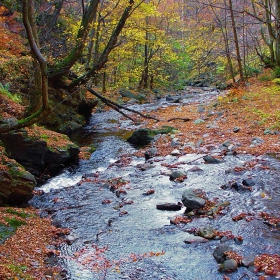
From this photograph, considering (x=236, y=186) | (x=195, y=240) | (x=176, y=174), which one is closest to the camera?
(x=195, y=240)

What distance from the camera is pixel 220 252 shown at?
202 inches

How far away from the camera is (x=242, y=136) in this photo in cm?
1217

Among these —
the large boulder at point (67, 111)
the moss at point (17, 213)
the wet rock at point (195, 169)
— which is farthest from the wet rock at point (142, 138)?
the moss at point (17, 213)

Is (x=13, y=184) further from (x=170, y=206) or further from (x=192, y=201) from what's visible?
(x=192, y=201)

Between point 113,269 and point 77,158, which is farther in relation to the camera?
point 77,158

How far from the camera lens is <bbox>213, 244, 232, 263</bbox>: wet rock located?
16.5 ft

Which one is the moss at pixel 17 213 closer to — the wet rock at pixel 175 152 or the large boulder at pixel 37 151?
the large boulder at pixel 37 151

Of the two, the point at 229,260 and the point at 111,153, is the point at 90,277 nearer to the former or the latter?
the point at 229,260

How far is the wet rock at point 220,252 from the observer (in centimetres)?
503

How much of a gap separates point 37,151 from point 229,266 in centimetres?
683

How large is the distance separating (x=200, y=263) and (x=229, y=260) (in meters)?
0.48

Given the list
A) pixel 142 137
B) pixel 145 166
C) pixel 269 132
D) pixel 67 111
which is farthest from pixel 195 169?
pixel 67 111

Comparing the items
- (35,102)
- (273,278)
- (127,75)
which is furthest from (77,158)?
(127,75)

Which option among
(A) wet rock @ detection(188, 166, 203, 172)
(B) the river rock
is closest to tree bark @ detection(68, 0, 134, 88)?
(A) wet rock @ detection(188, 166, 203, 172)
